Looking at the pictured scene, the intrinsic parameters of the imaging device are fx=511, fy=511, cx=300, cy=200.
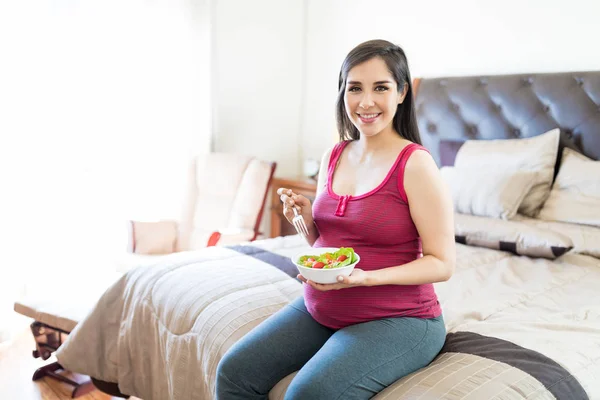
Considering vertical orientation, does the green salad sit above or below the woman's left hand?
above

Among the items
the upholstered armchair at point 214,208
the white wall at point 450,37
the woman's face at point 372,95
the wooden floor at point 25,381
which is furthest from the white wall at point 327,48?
the wooden floor at point 25,381

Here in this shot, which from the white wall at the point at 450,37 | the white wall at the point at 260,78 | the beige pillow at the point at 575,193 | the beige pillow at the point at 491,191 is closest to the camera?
the beige pillow at the point at 575,193

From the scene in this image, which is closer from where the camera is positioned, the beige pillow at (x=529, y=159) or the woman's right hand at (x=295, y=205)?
the woman's right hand at (x=295, y=205)

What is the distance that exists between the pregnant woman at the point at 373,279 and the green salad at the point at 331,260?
4cm

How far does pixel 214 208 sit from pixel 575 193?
199 cm

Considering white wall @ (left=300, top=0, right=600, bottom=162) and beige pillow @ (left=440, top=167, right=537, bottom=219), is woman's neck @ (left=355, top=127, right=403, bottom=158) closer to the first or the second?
beige pillow @ (left=440, top=167, right=537, bottom=219)

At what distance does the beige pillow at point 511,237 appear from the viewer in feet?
6.68

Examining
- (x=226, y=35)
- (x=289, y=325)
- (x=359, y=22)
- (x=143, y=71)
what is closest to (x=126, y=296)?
(x=289, y=325)

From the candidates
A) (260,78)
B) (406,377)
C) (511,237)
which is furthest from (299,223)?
(260,78)

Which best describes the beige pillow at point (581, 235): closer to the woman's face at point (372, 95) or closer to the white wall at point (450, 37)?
the white wall at point (450, 37)

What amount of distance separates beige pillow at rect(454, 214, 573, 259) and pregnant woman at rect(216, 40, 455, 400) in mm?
974

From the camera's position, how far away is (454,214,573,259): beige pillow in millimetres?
2037

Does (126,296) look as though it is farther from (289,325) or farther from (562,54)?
(562,54)

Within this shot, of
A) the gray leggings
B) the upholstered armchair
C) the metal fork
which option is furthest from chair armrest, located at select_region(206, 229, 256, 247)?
the gray leggings
